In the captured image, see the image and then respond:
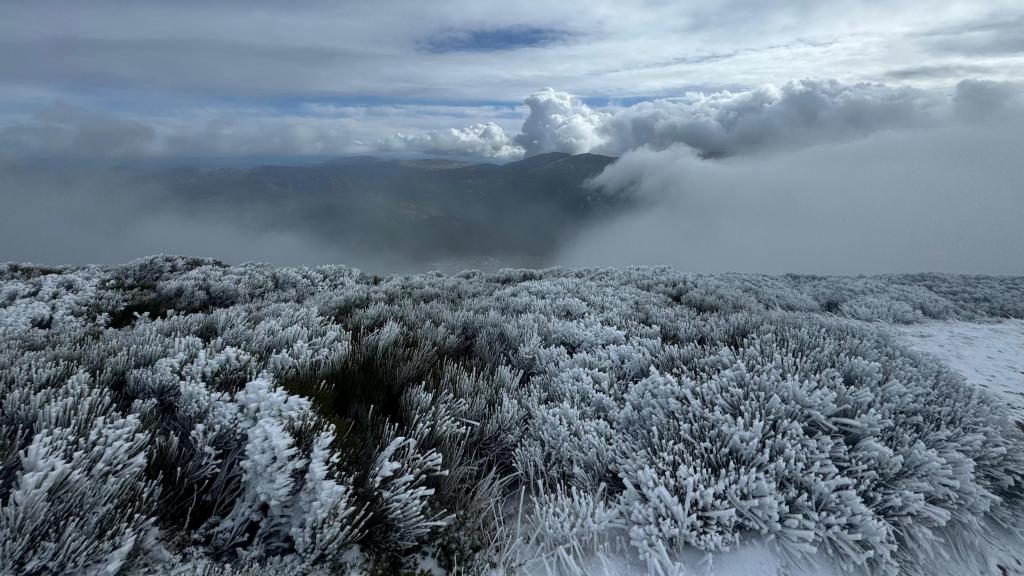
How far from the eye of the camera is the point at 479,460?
9.27ft

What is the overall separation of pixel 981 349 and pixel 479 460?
25.8ft

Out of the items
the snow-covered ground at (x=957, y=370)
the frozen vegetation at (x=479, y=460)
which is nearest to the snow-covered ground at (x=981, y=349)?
the snow-covered ground at (x=957, y=370)

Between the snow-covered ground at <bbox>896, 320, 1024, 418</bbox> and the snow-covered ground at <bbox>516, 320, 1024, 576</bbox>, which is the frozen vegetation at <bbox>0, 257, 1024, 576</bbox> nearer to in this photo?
the snow-covered ground at <bbox>516, 320, 1024, 576</bbox>

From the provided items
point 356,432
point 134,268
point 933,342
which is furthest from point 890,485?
point 134,268

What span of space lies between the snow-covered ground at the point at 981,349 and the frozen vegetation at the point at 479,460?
877mm

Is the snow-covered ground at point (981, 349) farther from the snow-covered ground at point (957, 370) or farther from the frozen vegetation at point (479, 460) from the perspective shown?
the frozen vegetation at point (479, 460)

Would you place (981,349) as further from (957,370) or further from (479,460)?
(479,460)

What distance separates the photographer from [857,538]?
214 cm

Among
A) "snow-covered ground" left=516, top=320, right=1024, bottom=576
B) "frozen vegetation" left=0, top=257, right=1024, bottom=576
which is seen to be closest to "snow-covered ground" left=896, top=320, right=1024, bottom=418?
"snow-covered ground" left=516, top=320, right=1024, bottom=576

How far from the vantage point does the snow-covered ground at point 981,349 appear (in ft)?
15.3

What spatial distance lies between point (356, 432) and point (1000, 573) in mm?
3619

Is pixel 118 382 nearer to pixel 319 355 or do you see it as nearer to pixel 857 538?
pixel 319 355

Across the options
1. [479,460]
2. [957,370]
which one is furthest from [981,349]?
[479,460]

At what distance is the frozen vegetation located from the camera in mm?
1927
